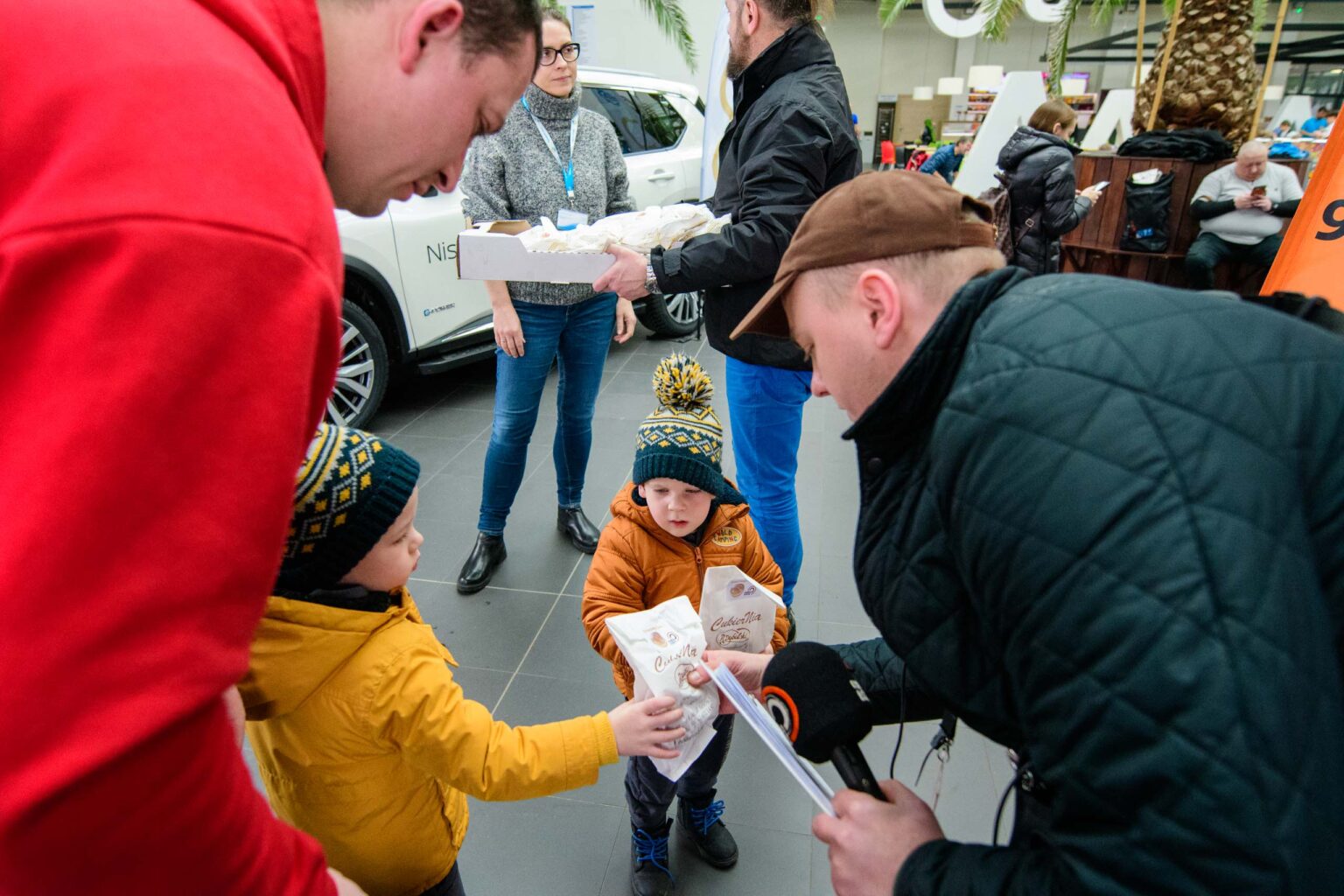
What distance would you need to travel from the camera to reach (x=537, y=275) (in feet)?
8.00

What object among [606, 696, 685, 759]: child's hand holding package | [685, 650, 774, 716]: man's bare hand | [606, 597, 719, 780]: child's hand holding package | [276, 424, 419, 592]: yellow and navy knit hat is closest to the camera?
[276, 424, 419, 592]: yellow and navy knit hat

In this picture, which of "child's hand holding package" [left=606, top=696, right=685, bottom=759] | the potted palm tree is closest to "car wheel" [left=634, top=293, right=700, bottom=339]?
the potted palm tree

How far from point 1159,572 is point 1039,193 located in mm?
5309

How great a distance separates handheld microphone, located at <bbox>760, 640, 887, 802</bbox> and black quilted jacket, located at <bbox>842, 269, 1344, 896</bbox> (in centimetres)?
33

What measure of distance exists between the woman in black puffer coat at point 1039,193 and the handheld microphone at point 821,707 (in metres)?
4.78

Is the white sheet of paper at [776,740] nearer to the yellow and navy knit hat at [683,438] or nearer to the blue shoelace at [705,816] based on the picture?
the yellow and navy knit hat at [683,438]

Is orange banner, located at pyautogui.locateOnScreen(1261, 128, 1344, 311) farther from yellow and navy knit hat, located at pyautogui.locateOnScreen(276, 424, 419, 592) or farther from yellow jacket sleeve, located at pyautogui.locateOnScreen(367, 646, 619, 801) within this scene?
yellow and navy knit hat, located at pyautogui.locateOnScreen(276, 424, 419, 592)

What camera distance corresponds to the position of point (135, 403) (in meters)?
0.49

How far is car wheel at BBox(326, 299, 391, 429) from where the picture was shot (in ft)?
14.1

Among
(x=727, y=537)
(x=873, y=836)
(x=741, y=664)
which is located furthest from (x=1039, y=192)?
(x=873, y=836)

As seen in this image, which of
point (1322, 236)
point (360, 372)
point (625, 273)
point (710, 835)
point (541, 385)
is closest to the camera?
point (710, 835)

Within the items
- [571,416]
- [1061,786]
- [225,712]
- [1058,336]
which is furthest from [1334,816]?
[571,416]

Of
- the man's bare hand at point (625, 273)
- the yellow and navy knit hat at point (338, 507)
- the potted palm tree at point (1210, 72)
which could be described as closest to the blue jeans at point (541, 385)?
the man's bare hand at point (625, 273)

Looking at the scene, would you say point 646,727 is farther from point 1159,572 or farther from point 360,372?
point 360,372
